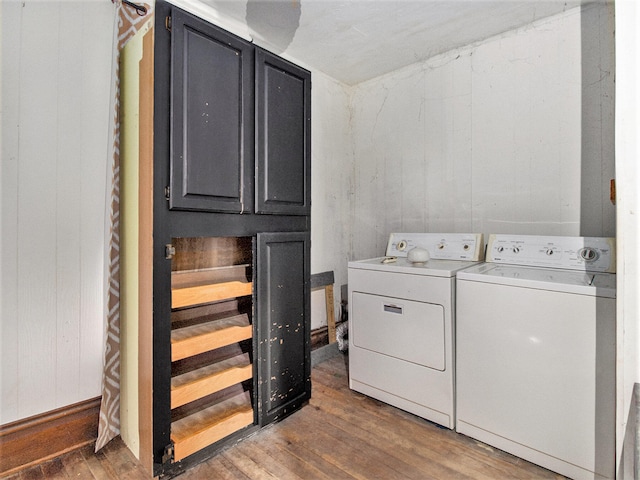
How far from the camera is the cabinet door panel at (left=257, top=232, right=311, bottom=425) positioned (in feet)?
5.58

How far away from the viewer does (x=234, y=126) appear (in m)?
1.57

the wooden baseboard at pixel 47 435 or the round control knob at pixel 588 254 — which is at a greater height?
the round control knob at pixel 588 254

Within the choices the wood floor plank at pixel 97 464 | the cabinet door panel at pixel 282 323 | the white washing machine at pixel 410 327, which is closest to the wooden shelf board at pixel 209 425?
the cabinet door panel at pixel 282 323

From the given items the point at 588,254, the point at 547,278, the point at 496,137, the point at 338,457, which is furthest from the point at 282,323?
the point at 496,137

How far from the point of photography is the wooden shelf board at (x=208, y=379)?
146cm

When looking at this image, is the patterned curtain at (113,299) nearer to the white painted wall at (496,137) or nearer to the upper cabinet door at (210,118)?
the upper cabinet door at (210,118)

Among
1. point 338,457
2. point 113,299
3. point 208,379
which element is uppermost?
point 113,299

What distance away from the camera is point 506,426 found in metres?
1.55

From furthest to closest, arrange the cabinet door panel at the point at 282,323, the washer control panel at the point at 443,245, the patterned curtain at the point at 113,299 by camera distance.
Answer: the washer control panel at the point at 443,245, the cabinet door panel at the point at 282,323, the patterned curtain at the point at 113,299

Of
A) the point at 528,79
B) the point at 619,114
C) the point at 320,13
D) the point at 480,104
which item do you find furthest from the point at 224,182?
the point at 528,79

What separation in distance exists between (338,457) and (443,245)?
1.41 m

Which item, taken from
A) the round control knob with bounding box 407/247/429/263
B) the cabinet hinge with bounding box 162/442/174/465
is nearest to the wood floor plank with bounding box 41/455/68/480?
the cabinet hinge with bounding box 162/442/174/465

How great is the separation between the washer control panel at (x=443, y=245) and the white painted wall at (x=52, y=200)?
1855mm

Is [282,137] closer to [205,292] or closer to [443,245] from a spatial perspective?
[205,292]
